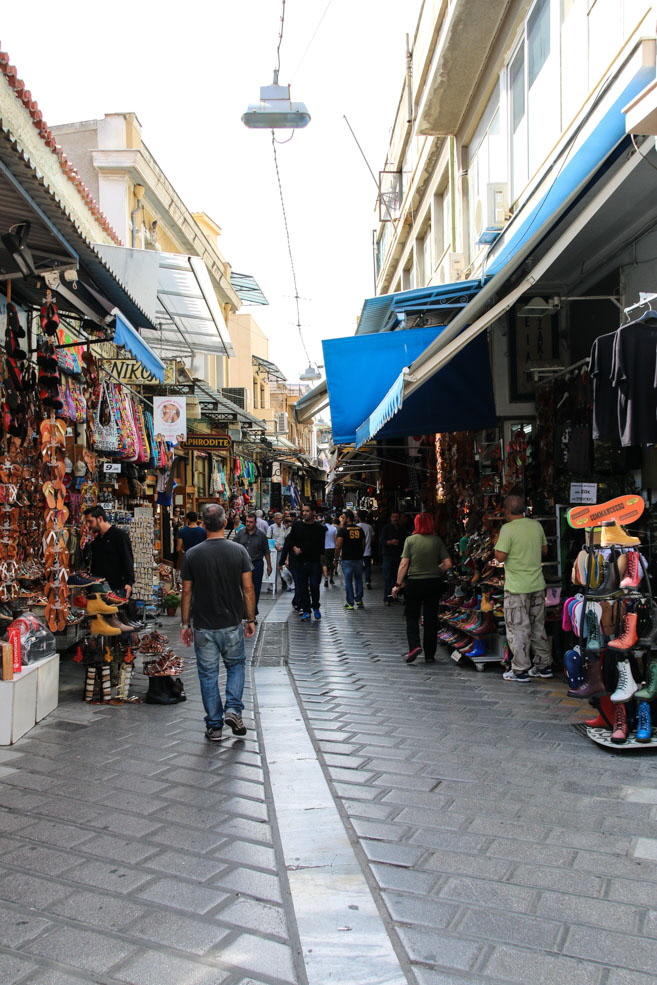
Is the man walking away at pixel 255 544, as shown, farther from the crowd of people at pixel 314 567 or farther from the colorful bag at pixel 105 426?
the colorful bag at pixel 105 426

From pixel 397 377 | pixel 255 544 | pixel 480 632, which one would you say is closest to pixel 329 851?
pixel 480 632

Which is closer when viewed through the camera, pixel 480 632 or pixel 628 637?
pixel 628 637

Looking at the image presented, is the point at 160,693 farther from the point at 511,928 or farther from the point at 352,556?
the point at 352,556

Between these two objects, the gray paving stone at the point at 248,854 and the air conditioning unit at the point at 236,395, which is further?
the air conditioning unit at the point at 236,395

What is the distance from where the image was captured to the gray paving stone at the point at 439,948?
2.92 meters

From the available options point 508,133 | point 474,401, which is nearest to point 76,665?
point 474,401

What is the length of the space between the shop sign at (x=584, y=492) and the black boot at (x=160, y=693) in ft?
14.2

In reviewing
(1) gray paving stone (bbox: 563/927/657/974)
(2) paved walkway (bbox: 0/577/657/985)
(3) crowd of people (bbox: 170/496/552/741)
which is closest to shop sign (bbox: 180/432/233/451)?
(3) crowd of people (bbox: 170/496/552/741)

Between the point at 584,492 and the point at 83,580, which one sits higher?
the point at 584,492

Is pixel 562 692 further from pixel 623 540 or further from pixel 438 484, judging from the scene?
pixel 438 484

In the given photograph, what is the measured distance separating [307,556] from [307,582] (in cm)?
62

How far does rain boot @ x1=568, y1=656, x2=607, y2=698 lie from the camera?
18.0 feet

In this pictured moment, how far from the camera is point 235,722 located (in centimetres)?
599

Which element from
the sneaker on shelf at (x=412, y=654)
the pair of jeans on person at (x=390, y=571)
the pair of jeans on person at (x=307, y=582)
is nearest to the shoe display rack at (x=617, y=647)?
the sneaker on shelf at (x=412, y=654)
